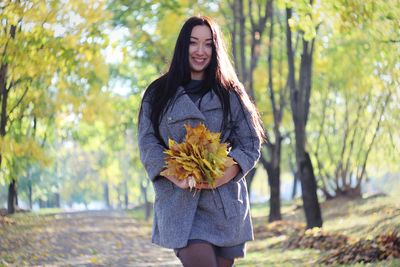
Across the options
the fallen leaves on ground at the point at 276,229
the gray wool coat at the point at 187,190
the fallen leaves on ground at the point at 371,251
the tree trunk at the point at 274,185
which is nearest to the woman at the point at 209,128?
the gray wool coat at the point at 187,190

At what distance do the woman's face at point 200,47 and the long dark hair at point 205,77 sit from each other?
2cm

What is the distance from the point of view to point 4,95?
13930 mm

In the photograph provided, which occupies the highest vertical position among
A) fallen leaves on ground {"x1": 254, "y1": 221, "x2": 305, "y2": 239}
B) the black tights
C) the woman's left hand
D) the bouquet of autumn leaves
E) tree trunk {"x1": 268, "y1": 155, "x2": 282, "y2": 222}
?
the bouquet of autumn leaves

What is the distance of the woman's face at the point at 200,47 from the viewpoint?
13.8 ft

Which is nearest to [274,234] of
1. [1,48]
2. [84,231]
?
[84,231]

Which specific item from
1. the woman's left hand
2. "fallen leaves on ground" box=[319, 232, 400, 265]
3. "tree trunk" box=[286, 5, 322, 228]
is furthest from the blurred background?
"fallen leaves on ground" box=[319, 232, 400, 265]

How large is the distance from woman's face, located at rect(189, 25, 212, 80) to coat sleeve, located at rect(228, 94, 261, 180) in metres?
0.27

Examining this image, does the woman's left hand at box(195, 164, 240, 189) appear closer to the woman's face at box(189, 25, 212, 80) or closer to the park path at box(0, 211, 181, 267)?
the woman's face at box(189, 25, 212, 80)

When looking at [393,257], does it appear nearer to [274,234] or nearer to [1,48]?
[1,48]

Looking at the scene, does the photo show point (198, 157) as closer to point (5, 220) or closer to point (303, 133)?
point (303, 133)

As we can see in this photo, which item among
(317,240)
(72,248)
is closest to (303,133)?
(317,240)

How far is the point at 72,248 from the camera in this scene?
1452 centimetres

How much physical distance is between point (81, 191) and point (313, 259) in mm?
54177

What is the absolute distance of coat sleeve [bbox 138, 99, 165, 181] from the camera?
400cm
